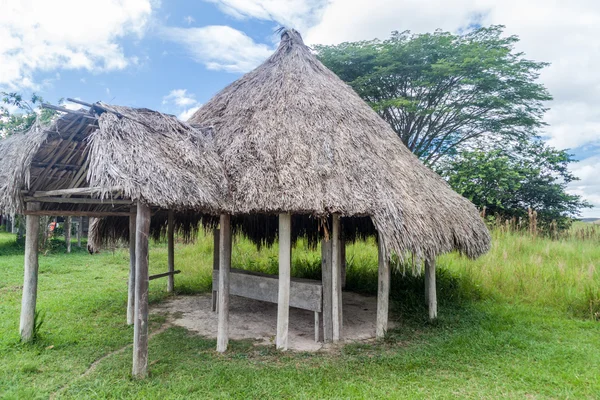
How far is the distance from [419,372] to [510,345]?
1.66m

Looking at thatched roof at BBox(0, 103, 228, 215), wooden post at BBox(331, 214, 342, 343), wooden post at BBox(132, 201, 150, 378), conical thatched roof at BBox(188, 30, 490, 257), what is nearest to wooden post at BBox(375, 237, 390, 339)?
wooden post at BBox(331, 214, 342, 343)

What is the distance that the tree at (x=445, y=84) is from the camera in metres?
12.1

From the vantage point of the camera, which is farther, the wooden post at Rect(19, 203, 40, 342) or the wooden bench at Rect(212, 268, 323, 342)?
the wooden bench at Rect(212, 268, 323, 342)

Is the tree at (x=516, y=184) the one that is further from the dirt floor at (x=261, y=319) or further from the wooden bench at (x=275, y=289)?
the wooden bench at (x=275, y=289)

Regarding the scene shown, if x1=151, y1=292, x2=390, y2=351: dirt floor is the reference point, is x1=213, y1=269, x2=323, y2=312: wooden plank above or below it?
above

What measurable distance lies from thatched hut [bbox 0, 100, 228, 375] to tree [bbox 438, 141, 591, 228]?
9584 mm

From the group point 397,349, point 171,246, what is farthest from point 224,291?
point 171,246

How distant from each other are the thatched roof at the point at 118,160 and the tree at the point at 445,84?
9396 mm

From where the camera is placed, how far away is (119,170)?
3.77 m

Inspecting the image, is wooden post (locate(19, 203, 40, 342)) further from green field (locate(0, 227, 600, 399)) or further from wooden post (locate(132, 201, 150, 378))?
wooden post (locate(132, 201, 150, 378))

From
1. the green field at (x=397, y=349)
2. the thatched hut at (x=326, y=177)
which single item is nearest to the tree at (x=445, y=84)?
the green field at (x=397, y=349)

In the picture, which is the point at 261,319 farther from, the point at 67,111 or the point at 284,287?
the point at 67,111

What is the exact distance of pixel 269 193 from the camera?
467 cm

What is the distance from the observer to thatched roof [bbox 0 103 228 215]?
12.6 ft
